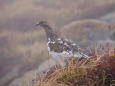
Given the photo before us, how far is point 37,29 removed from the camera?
1928cm

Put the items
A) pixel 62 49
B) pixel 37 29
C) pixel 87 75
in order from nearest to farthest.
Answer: pixel 87 75 < pixel 62 49 < pixel 37 29

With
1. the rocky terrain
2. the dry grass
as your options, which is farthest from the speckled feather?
the rocky terrain

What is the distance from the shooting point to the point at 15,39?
60.1 feet

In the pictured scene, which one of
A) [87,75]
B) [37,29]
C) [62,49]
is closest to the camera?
[87,75]

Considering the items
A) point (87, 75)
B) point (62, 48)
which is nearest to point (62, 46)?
point (62, 48)

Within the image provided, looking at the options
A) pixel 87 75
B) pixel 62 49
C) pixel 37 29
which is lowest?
pixel 87 75

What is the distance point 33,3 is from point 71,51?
18144mm

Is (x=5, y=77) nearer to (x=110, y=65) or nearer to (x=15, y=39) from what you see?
(x=15, y=39)

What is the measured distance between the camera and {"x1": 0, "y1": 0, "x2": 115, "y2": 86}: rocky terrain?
40.1 ft

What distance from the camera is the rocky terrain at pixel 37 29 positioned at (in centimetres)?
1223

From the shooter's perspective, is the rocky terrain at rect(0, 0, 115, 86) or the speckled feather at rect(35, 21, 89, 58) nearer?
the speckled feather at rect(35, 21, 89, 58)

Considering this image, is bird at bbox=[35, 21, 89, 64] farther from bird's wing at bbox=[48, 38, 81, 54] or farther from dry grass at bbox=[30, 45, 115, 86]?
dry grass at bbox=[30, 45, 115, 86]

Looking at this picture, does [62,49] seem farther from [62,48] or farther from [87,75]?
[87,75]

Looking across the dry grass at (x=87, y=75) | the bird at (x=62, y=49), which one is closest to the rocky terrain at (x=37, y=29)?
the bird at (x=62, y=49)
